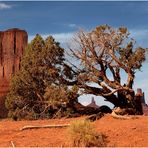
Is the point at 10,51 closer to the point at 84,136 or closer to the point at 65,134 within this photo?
the point at 65,134

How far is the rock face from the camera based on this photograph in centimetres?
2989

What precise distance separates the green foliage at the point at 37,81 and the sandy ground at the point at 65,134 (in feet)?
8.99

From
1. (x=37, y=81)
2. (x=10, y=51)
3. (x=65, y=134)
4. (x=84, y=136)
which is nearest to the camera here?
(x=84, y=136)

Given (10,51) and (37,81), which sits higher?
(10,51)

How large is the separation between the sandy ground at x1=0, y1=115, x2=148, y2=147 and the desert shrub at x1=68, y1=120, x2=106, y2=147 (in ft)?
1.14

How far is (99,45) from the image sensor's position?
22469 mm

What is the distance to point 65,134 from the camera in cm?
1598

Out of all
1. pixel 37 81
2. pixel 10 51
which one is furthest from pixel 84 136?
pixel 10 51

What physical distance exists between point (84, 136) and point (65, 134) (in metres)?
1.86

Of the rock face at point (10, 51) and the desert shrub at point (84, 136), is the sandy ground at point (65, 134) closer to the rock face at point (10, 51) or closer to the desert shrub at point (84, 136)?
the desert shrub at point (84, 136)

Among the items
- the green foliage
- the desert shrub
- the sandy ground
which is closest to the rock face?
the green foliage

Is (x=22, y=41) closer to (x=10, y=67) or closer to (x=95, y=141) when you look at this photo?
(x=10, y=67)

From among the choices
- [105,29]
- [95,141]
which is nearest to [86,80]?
[105,29]

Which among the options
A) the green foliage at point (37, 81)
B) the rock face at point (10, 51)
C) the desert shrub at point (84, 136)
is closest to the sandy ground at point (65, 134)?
the desert shrub at point (84, 136)
